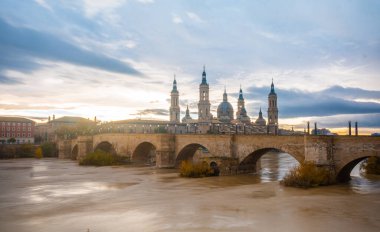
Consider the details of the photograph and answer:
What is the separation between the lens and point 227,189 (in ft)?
80.6

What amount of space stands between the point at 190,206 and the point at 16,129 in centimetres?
8860

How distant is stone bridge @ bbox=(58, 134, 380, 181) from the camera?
78.5 feet

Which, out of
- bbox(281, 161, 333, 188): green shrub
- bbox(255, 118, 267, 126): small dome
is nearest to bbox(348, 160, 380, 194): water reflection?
bbox(281, 161, 333, 188): green shrub

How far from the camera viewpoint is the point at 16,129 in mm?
94438

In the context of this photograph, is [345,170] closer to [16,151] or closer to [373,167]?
[373,167]

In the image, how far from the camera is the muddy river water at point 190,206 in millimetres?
15258

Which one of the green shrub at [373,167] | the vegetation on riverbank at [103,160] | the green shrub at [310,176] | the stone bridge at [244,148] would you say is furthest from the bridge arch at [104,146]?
the green shrub at [310,176]

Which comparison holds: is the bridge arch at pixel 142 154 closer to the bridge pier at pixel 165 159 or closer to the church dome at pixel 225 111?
the bridge pier at pixel 165 159

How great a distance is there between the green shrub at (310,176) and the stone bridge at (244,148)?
1.85ft

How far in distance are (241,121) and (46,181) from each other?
306 feet

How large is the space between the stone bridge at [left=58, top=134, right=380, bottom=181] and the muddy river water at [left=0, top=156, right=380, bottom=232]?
225 cm

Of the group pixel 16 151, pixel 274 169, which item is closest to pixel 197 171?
pixel 274 169

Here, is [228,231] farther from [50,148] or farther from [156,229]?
[50,148]

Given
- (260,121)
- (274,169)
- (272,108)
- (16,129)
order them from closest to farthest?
(274,169) → (16,129) → (272,108) → (260,121)
